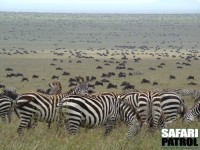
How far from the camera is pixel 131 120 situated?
909 centimetres

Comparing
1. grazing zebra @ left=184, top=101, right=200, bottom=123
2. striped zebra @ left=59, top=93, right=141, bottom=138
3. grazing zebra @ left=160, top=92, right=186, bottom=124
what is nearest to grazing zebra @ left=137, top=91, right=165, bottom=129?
striped zebra @ left=59, top=93, right=141, bottom=138

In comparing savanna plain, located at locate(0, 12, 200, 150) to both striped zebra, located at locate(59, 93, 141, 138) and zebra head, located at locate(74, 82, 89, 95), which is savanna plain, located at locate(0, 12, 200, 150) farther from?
zebra head, located at locate(74, 82, 89, 95)

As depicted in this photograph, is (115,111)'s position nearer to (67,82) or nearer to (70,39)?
(67,82)


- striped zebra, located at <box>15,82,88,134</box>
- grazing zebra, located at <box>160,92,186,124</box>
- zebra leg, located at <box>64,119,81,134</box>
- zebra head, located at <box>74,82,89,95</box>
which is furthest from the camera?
zebra head, located at <box>74,82,89,95</box>

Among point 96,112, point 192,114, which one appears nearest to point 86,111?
point 96,112

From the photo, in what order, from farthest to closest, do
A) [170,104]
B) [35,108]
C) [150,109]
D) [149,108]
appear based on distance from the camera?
[170,104], [149,108], [150,109], [35,108]

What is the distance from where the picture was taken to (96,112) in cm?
910

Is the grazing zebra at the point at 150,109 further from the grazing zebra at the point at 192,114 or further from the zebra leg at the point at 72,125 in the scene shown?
the grazing zebra at the point at 192,114

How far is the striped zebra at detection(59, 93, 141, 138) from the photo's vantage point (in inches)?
340

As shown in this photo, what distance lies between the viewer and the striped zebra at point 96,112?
862cm

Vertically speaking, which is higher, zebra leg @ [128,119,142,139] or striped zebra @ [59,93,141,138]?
striped zebra @ [59,93,141,138]

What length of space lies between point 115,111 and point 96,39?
3064 inches

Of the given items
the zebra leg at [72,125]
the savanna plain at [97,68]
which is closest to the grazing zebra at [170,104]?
the savanna plain at [97,68]

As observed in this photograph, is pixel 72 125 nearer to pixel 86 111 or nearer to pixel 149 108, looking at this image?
pixel 86 111
